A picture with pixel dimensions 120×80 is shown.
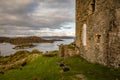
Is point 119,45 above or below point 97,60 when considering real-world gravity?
above

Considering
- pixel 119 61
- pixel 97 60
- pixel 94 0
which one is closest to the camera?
pixel 119 61

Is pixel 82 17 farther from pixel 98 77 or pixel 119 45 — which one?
pixel 98 77

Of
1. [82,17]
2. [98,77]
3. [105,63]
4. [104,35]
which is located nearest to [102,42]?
[104,35]

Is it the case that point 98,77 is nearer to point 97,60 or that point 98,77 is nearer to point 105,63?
point 105,63

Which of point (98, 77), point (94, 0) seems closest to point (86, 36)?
point (94, 0)

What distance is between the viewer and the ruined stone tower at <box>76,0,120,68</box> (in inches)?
637

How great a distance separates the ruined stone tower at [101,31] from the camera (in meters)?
16.2

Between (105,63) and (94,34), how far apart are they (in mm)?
3856

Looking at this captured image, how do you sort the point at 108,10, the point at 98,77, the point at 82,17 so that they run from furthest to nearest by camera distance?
1. the point at 82,17
2. the point at 108,10
3. the point at 98,77

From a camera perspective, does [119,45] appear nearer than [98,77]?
No

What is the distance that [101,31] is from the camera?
18156 mm

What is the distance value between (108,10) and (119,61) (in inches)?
177

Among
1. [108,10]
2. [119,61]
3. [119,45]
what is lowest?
[119,61]

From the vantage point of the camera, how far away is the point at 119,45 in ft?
51.1
